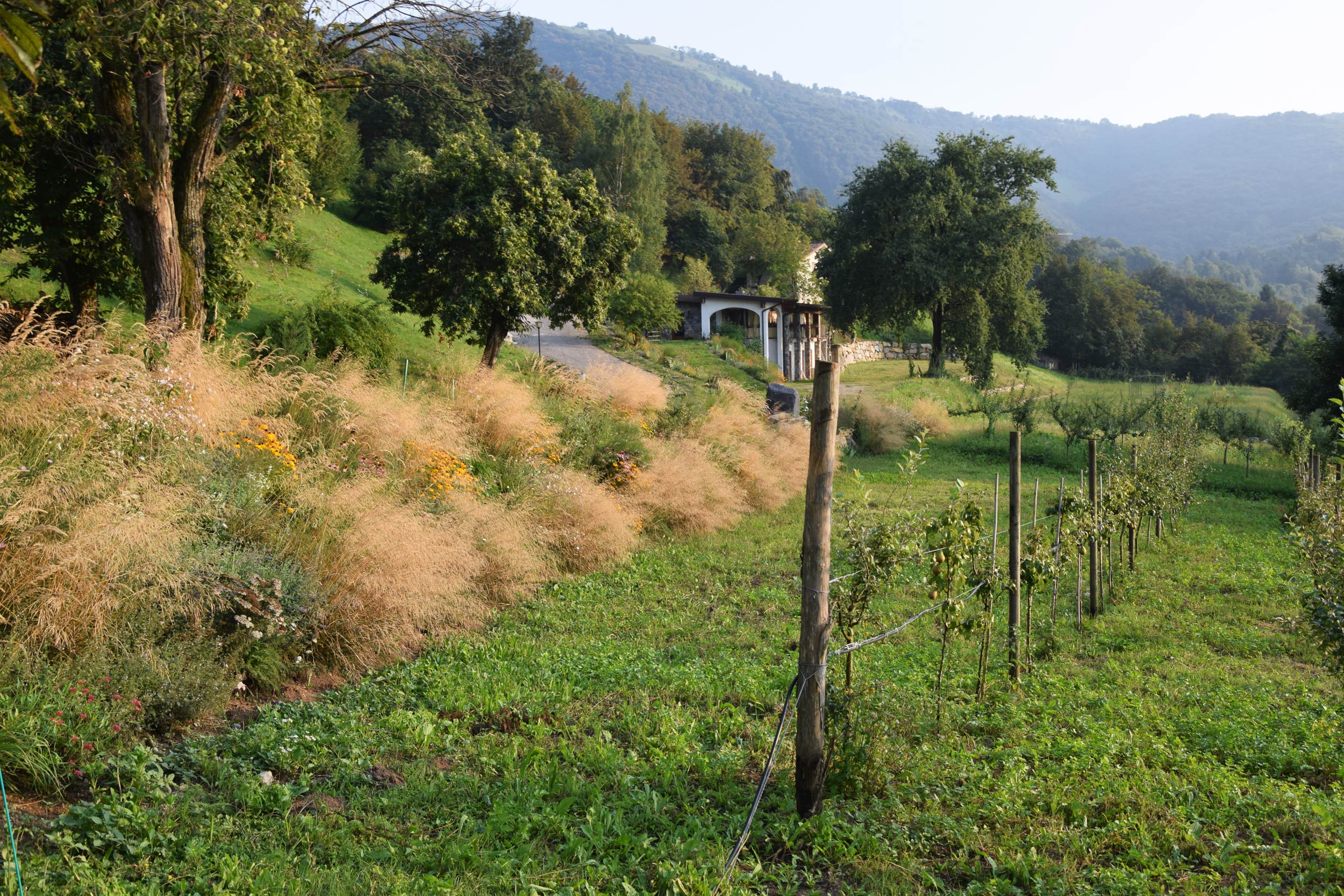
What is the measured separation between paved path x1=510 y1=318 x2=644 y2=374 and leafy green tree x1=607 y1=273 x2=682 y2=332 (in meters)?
1.75

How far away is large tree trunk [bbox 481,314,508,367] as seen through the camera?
673 inches

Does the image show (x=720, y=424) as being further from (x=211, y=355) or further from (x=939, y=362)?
(x=939, y=362)

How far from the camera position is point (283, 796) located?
404 cm

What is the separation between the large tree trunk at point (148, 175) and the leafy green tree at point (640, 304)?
2325 centimetres

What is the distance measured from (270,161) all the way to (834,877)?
13.6 metres

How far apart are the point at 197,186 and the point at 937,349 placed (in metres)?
31.3

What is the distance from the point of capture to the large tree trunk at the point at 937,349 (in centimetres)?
3616

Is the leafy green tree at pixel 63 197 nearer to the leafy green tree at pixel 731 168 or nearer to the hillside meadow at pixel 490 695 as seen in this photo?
the hillside meadow at pixel 490 695

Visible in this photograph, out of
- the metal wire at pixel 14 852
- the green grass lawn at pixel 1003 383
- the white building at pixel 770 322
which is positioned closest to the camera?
the metal wire at pixel 14 852

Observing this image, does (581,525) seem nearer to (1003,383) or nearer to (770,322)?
(770,322)

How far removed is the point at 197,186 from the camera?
1100 centimetres

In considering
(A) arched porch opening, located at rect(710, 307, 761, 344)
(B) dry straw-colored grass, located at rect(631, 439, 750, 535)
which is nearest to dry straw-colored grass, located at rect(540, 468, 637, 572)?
(B) dry straw-colored grass, located at rect(631, 439, 750, 535)

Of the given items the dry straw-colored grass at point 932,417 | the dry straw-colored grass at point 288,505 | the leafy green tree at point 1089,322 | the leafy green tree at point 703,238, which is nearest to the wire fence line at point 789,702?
the dry straw-colored grass at point 288,505

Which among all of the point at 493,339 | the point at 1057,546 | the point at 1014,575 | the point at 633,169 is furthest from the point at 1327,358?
the point at 633,169
